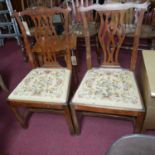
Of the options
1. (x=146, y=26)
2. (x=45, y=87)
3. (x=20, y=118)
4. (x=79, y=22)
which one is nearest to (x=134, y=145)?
(x=45, y=87)

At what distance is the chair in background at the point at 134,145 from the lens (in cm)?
70

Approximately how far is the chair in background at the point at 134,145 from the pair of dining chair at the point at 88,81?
15.5 inches

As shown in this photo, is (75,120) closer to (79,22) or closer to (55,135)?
(55,135)

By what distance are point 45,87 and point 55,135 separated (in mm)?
470

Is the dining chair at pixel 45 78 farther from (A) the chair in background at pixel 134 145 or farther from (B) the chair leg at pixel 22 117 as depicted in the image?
(A) the chair in background at pixel 134 145

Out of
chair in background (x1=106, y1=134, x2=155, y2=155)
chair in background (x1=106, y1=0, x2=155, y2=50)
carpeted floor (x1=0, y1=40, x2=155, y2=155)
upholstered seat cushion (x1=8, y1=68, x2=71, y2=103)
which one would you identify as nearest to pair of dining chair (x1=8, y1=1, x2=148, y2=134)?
upholstered seat cushion (x1=8, y1=68, x2=71, y2=103)

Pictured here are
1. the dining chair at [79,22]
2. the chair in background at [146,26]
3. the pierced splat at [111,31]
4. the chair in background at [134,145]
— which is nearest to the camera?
the chair in background at [134,145]

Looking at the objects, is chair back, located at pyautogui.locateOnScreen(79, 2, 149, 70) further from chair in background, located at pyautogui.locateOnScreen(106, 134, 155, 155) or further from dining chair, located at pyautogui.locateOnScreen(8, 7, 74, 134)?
chair in background, located at pyautogui.locateOnScreen(106, 134, 155, 155)

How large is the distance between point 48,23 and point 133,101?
2.91 feet

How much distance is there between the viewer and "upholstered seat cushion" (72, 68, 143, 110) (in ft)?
3.69

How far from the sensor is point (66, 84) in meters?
1.32

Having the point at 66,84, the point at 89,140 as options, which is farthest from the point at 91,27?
the point at 89,140

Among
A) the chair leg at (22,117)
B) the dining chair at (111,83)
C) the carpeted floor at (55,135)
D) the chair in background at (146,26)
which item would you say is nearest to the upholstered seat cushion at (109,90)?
the dining chair at (111,83)

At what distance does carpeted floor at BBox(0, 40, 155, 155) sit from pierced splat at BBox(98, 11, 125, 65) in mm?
595
